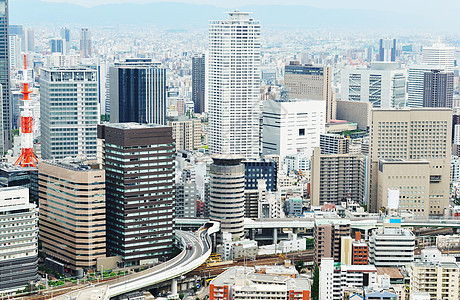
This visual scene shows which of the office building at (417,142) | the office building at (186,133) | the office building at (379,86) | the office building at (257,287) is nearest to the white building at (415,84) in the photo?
A: the office building at (379,86)

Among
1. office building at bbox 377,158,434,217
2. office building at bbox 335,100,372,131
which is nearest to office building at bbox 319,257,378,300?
office building at bbox 377,158,434,217

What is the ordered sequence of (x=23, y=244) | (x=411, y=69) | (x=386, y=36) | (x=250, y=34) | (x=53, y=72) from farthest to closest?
(x=386, y=36)
(x=411, y=69)
(x=250, y=34)
(x=53, y=72)
(x=23, y=244)

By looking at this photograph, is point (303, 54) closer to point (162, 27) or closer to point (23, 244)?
point (162, 27)

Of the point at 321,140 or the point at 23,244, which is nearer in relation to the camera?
the point at 23,244

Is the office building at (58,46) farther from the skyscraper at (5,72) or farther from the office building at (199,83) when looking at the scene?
the skyscraper at (5,72)

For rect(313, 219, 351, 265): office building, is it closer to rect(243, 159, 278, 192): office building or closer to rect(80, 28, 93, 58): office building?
rect(243, 159, 278, 192): office building

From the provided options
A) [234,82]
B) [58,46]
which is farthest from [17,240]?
[58,46]

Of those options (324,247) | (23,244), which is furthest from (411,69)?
(23,244)

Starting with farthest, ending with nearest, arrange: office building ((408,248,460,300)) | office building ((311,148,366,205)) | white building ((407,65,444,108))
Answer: white building ((407,65,444,108)) < office building ((311,148,366,205)) < office building ((408,248,460,300))
